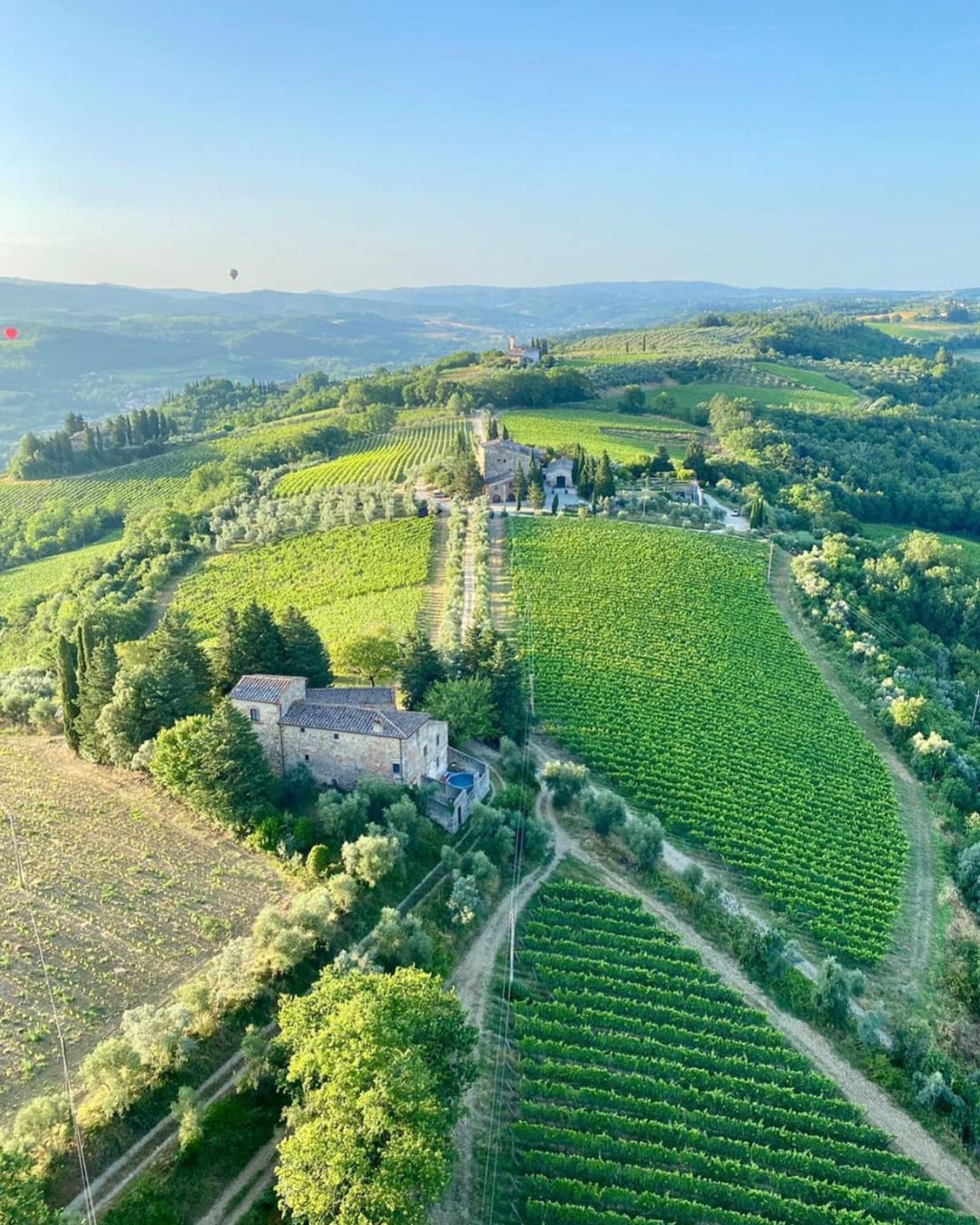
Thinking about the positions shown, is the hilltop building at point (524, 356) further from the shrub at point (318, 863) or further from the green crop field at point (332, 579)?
the shrub at point (318, 863)

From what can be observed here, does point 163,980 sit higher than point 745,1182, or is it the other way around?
point 163,980

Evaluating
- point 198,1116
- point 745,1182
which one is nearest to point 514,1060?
point 745,1182

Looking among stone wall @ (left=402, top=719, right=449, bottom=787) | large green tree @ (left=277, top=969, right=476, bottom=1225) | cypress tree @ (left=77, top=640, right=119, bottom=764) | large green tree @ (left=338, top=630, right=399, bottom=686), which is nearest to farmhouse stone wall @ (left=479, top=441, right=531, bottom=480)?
large green tree @ (left=338, top=630, right=399, bottom=686)

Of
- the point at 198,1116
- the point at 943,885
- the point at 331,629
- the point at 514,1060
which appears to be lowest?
the point at 943,885

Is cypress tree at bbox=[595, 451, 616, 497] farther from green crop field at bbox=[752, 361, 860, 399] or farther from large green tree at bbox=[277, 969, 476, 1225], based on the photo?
green crop field at bbox=[752, 361, 860, 399]

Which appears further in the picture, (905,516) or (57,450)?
(57,450)

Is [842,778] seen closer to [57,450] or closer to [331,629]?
[331,629]
